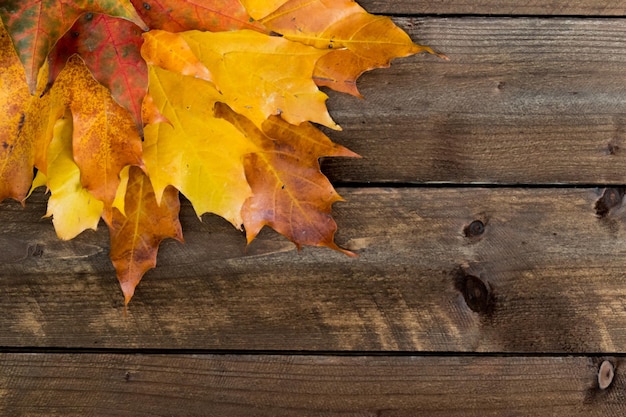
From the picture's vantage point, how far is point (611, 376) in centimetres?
71

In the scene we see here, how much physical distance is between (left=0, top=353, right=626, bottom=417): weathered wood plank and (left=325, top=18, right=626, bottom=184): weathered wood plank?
205 millimetres

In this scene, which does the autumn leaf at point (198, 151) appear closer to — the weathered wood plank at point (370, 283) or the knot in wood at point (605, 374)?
the weathered wood plank at point (370, 283)

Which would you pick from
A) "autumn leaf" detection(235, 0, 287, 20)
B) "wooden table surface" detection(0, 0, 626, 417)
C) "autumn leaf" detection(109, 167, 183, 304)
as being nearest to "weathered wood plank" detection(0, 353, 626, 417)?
"wooden table surface" detection(0, 0, 626, 417)

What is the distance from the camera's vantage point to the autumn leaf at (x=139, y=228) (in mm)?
623

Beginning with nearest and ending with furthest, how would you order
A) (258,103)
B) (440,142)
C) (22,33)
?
A: (22,33) < (258,103) < (440,142)

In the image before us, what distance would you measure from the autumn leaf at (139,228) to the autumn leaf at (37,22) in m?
0.17

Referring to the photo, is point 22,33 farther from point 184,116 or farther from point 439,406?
point 439,406

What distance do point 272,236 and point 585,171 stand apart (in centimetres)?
33

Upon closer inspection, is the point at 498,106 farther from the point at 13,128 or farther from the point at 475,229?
the point at 13,128

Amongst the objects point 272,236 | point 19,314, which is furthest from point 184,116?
point 19,314

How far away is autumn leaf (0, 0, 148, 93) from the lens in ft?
1.53

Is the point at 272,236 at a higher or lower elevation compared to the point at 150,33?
lower

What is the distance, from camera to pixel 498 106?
68cm

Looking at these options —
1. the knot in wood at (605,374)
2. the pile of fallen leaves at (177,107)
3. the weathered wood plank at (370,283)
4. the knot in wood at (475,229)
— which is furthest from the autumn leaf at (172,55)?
the knot in wood at (605,374)
